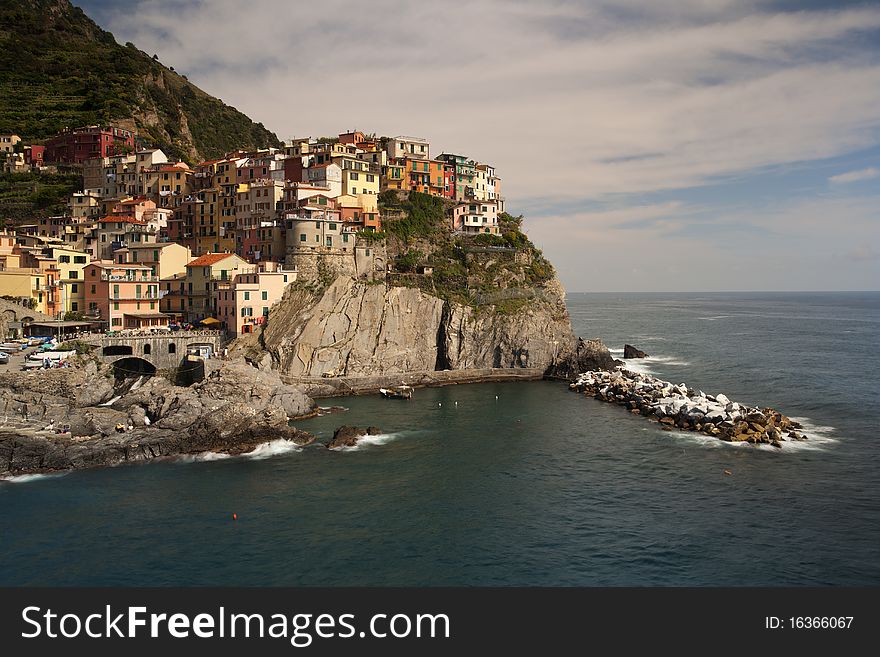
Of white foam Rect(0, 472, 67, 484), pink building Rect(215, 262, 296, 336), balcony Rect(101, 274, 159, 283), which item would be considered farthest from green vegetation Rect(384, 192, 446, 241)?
white foam Rect(0, 472, 67, 484)

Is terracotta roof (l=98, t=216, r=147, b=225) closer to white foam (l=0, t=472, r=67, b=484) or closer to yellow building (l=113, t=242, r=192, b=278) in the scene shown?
A: yellow building (l=113, t=242, r=192, b=278)

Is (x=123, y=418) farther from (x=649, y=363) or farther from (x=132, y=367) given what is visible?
(x=649, y=363)

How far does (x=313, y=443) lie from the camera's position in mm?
44625

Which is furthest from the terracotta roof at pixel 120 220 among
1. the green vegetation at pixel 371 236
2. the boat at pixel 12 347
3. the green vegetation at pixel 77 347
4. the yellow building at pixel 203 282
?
the green vegetation at pixel 371 236

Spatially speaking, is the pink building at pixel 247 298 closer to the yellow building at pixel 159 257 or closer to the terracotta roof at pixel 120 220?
the yellow building at pixel 159 257

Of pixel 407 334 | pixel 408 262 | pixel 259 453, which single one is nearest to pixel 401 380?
pixel 407 334

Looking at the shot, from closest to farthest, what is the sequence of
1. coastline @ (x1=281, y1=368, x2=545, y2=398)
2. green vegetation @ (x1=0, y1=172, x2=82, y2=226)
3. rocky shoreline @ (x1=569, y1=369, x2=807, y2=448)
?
1. rocky shoreline @ (x1=569, y1=369, x2=807, y2=448)
2. coastline @ (x1=281, y1=368, x2=545, y2=398)
3. green vegetation @ (x1=0, y1=172, x2=82, y2=226)

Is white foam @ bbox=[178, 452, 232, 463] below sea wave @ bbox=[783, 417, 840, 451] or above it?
below

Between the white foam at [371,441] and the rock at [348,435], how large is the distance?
28cm

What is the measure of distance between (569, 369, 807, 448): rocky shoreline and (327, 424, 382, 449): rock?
74.9ft

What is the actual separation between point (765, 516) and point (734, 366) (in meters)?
51.3

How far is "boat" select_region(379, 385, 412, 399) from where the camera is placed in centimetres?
5934

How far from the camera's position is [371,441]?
44875 millimetres

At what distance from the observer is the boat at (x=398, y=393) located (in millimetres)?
59344
